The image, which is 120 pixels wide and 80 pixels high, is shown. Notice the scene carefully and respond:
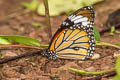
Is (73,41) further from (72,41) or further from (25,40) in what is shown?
Result: (25,40)

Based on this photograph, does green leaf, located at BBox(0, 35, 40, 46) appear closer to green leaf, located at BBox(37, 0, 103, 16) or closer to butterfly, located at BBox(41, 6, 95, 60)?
butterfly, located at BBox(41, 6, 95, 60)

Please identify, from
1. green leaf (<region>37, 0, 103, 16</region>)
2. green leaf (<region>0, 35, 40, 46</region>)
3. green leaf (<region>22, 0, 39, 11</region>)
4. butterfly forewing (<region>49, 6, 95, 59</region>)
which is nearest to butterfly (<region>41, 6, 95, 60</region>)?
butterfly forewing (<region>49, 6, 95, 59</region>)

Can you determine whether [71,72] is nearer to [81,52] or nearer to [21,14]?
[81,52]

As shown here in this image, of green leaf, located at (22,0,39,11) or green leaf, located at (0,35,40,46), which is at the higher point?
green leaf, located at (22,0,39,11)

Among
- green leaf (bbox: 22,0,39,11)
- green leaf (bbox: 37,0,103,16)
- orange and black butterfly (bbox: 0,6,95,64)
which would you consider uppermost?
green leaf (bbox: 22,0,39,11)

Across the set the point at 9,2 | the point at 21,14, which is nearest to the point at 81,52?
the point at 21,14

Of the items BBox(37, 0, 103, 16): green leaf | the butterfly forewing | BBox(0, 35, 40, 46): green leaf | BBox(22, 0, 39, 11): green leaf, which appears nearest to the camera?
the butterfly forewing

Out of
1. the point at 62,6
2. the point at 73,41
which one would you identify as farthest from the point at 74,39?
the point at 62,6
